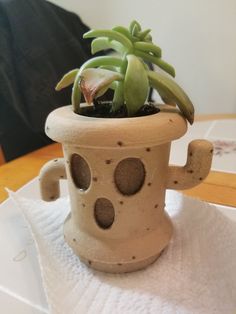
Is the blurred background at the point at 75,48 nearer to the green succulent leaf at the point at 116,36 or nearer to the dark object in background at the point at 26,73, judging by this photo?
the dark object in background at the point at 26,73

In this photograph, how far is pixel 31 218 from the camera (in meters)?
0.34

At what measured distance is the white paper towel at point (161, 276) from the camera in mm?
242

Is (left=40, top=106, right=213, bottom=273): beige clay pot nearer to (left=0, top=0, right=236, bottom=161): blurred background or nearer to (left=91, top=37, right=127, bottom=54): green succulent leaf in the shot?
(left=91, top=37, right=127, bottom=54): green succulent leaf

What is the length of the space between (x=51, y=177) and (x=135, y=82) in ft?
0.45

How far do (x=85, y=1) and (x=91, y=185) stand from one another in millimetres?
1133

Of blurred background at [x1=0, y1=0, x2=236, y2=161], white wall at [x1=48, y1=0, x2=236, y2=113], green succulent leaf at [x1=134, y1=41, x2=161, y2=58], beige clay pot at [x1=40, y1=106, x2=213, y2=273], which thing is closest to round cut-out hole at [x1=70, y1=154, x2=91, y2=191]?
beige clay pot at [x1=40, y1=106, x2=213, y2=273]

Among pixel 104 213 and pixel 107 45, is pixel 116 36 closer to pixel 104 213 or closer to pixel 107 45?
pixel 107 45

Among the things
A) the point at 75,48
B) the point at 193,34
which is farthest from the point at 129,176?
the point at 193,34

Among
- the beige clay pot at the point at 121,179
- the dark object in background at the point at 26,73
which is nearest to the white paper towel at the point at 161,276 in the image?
the beige clay pot at the point at 121,179

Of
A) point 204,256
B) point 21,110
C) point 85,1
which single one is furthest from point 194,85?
point 204,256

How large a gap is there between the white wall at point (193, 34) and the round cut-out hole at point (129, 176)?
3.48ft

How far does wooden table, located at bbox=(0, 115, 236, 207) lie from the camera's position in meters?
0.42

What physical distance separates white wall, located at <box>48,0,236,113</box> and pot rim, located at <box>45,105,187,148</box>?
1049 millimetres

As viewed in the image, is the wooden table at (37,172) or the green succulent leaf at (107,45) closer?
the green succulent leaf at (107,45)
